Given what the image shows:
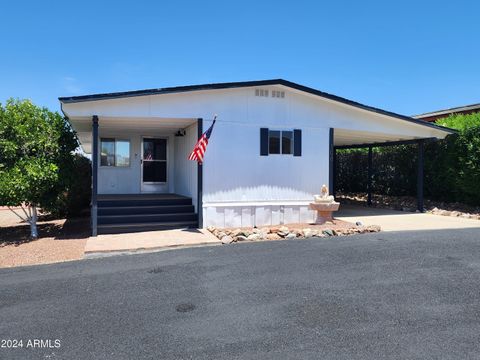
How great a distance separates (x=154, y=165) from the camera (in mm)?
13266

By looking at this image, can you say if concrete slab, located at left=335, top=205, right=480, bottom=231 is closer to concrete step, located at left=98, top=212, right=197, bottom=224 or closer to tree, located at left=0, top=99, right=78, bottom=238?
concrete step, located at left=98, top=212, right=197, bottom=224

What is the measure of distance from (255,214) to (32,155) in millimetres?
5962

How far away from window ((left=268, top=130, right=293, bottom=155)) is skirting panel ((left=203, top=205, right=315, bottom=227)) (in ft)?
5.18

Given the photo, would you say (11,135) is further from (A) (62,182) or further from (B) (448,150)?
(B) (448,150)

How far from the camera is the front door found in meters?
13.1

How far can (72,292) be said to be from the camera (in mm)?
5082

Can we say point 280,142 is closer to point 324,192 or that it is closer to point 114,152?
point 324,192

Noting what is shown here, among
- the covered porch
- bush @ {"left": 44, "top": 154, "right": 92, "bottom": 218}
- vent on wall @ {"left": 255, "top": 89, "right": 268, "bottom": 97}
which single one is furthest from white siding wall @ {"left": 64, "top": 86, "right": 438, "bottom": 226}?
bush @ {"left": 44, "top": 154, "right": 92, "bottom": 218}

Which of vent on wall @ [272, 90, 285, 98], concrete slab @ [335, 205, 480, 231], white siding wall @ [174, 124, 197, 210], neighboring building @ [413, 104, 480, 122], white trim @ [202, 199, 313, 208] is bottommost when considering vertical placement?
concrete slab @ [335, 205, 480, 231]

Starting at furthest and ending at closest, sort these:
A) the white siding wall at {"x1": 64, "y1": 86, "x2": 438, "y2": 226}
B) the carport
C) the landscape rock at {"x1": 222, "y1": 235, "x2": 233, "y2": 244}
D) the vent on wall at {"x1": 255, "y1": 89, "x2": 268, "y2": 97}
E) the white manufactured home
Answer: the carport, the vent on wall at {"x1": 255, "y1": 89, "x2": 268, "y2": 97}, the white siding wall at {"x1": 64, "y1": 86, "x2": 438, "y2": 226}, the white manufactured home, the landscape rock at {"x1": 222, "y1": 235, "x2": 233, "y2": 244}

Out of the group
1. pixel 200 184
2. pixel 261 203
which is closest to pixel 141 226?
pixel 200 184

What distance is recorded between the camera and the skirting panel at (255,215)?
32.9ft

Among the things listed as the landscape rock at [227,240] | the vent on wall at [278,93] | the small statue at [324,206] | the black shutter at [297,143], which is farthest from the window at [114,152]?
the small statue at [324,206]

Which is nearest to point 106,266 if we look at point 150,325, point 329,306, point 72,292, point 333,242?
point 72,292
